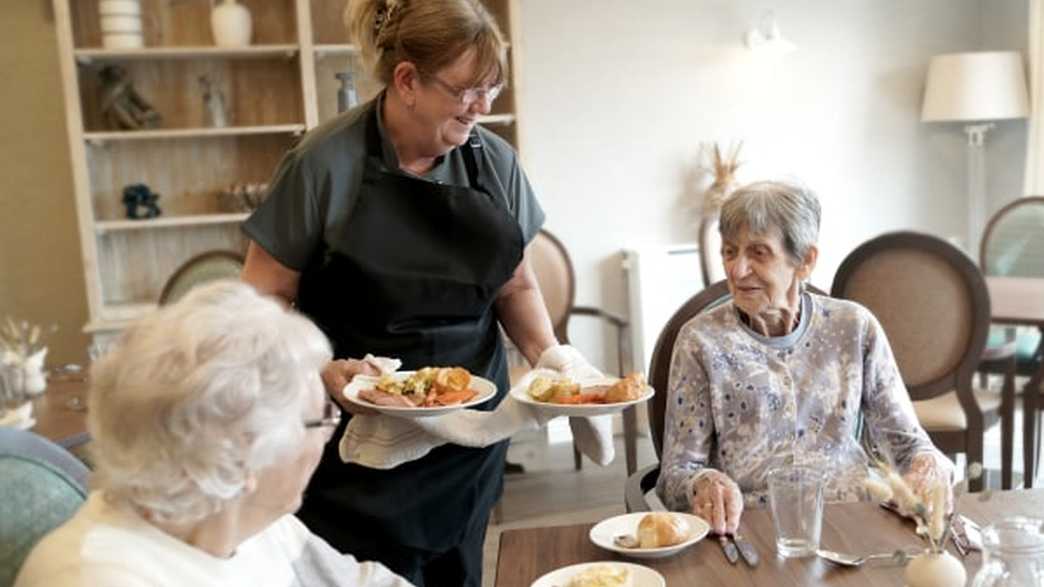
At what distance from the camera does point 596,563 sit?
1.35m

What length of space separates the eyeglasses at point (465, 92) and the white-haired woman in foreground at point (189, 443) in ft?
2.26

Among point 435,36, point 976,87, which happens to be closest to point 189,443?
point 435,36

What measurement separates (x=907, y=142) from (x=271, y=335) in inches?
182

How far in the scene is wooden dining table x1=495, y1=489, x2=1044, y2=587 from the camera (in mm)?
1299

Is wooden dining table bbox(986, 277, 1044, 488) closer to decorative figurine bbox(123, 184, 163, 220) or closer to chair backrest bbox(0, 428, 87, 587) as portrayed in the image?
chair backrest bbox(0, 428, 87, 587)

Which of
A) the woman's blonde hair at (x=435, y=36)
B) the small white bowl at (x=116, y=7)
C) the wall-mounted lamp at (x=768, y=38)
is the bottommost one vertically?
the woman's blonde hair at (x=435, y=36)

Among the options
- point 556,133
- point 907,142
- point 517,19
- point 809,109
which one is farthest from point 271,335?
point 907,142

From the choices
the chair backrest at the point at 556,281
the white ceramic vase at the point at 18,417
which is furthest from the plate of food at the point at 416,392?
the chair backrest at the point at 556,281

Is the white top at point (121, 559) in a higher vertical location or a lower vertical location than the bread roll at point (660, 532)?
higher

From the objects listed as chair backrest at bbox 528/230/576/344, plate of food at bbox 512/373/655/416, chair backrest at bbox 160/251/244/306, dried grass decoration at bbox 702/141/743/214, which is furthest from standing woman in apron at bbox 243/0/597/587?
dried grass decoration at bbox 702/141/743/214

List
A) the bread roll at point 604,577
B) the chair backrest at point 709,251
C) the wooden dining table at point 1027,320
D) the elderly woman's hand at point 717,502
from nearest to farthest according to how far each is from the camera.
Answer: the bread roll at point 604,577 → the elderly woman's hand at point 717,502 → the wooden dining table at point 1027,320 → the chair backrest at point 709,251

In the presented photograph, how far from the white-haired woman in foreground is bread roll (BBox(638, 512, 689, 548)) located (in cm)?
53

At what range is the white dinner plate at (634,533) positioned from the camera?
1.36m

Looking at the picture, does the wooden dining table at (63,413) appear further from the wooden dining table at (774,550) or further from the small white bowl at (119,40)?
the small white bowl at (119,40)
